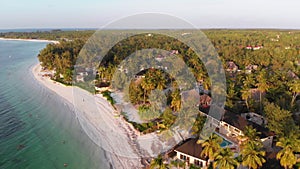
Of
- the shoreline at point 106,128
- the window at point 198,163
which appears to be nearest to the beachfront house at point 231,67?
the shoreline at point 106,128

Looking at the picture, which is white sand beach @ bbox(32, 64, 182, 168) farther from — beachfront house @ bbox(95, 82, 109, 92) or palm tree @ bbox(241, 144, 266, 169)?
palm tree @ bbox(241, 144, 266, 169)

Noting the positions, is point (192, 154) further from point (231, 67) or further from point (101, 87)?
point (231, 67)

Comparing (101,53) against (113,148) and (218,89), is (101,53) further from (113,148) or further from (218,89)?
(113,148)

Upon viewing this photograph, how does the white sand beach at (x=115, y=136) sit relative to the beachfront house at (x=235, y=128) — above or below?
below

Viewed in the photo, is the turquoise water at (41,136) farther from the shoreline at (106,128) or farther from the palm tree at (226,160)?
the palm tree at (226,160)

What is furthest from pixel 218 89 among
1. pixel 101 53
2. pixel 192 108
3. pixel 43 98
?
pixel 101 53

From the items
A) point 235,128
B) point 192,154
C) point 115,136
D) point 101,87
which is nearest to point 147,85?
point 115,136
